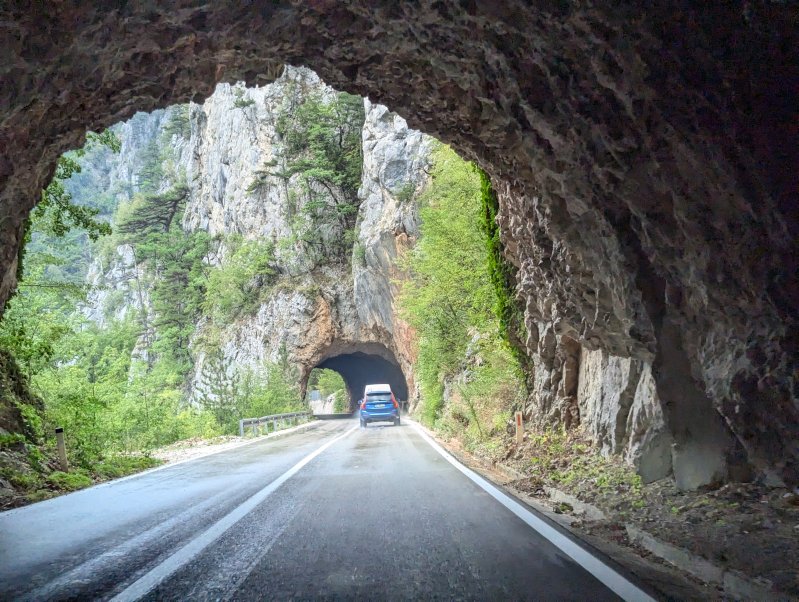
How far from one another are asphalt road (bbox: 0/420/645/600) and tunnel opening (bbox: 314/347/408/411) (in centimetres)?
3985

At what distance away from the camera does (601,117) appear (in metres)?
6.19

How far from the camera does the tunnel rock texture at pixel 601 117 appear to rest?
15.9 feet

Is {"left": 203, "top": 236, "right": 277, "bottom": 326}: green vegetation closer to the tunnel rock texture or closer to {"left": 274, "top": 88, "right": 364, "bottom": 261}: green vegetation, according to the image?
{"left": 274, "top": 88, "right": 364, "bottom": 261}: green vegetation

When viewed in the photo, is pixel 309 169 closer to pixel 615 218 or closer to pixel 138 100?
pixel 138 100

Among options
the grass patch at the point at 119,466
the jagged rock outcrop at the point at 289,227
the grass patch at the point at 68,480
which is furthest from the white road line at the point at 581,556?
the jagged rock outcrop at the point at 289,227

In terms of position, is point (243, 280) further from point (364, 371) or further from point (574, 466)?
point (574, 466)

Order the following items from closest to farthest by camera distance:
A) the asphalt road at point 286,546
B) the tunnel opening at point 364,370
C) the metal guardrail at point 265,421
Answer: the asphalt road at point 286,546, the metal guardrail at point 265,421, the tunnel opening at point 364,370

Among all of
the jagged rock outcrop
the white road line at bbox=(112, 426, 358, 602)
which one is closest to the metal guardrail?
the jagged rock outcrop

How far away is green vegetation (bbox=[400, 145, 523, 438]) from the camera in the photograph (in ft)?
55.3

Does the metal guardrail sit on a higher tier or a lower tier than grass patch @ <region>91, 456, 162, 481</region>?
lower

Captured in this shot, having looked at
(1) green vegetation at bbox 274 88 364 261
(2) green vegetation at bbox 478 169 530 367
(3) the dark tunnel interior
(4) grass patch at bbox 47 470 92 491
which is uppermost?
(1) green vegetation at bbox 274 88 364 261

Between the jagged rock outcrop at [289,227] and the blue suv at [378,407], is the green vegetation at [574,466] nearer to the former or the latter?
the blue suv at [378,407]

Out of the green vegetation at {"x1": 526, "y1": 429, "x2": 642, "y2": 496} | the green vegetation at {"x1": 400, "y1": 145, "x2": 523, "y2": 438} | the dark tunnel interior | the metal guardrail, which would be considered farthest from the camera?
the dark tunnel interior

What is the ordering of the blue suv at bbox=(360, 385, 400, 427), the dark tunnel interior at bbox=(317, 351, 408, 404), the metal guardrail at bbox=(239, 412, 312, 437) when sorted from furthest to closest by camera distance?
the dark tunnel interior at bbox=(317, 351, 408, 404), the blue suv at bbox=(360, 385, 400, 427), the metal guardrail at bbox=(239, 412, 312, 437)
